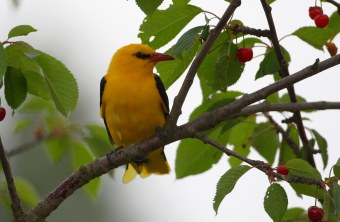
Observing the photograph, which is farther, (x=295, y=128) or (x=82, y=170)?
(x=295, y=128)

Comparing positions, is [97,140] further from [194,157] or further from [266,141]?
[266,141]

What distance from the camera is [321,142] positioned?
4426 millimetres

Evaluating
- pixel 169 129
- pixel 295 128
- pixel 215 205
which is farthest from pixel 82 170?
pixel 295 128

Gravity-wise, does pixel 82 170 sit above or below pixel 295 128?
below

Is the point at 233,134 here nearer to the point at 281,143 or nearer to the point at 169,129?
the point at 281,143

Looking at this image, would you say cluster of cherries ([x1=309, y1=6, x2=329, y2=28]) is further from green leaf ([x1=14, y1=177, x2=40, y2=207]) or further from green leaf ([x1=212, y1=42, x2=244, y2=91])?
green leaf ([x1=14, y1=177, x2=40, y2=207])

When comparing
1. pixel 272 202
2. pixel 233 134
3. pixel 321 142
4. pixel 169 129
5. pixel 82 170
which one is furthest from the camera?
pixel 233 134

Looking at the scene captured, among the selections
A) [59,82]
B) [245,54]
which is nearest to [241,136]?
[245,54]

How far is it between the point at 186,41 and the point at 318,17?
92 cm

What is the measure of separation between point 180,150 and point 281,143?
0.68 metres

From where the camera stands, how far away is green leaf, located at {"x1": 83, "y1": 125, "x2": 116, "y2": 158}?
17.5 feet

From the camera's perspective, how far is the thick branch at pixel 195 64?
328 cm

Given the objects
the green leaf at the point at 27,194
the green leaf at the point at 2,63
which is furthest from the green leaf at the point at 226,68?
the green leaf at the point at 27,194

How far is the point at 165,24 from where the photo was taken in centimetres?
385
